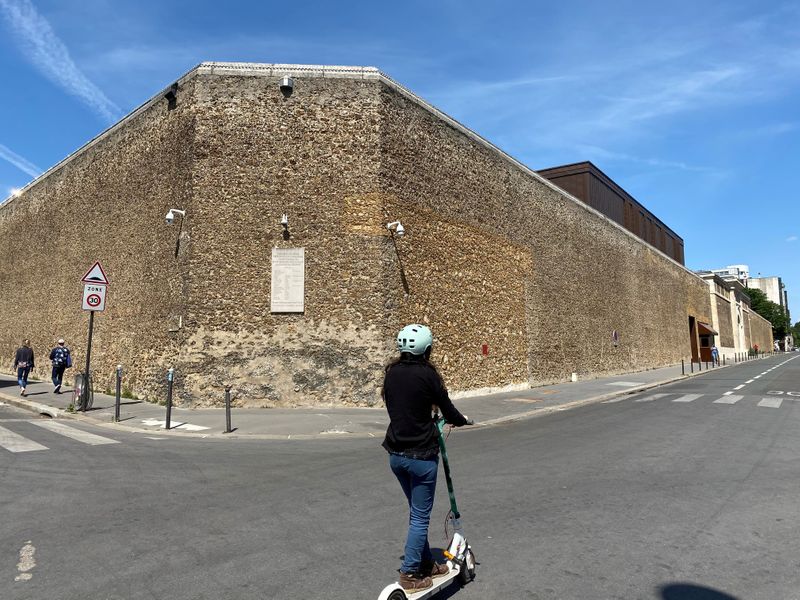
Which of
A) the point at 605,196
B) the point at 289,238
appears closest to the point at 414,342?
the point at 289,238

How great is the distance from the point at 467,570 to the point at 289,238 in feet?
42.1

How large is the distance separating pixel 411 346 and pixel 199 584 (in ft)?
7.35

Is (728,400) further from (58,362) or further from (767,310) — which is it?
(767,310)

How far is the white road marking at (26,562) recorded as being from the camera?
12.0 ft

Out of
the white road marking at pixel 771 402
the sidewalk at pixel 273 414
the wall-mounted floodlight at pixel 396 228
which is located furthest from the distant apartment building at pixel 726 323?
the wall-mounted floodlight at pixel 396 228

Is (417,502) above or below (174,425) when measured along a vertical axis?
above

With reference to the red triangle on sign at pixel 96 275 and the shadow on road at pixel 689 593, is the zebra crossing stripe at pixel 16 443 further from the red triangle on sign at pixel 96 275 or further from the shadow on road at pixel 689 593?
the shadow on road at pixel 689 593

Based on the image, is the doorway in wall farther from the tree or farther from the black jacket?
the tree

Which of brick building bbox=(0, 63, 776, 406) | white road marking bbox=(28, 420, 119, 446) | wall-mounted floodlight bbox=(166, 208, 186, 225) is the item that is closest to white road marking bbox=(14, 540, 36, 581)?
white road marking bbox=(28, 420, 119, 446)

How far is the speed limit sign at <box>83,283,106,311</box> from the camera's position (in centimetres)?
1246

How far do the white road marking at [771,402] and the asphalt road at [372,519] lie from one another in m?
5.65

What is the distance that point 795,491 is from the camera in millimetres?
5805

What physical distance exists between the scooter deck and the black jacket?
0.80 m

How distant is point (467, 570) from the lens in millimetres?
3570
